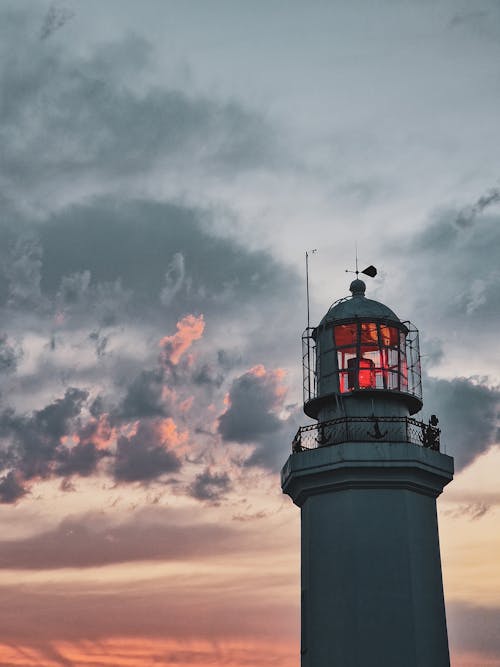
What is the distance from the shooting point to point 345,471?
26094 mm

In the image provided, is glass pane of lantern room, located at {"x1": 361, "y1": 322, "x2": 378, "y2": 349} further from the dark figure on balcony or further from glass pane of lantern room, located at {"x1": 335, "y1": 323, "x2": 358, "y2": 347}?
the dark figure on balcony

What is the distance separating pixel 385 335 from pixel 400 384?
1.69 meters

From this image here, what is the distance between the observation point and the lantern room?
27422 millimetres

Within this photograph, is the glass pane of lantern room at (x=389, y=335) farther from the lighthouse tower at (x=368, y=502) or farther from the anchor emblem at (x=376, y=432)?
the anchor emblem at (x=376, y=432)

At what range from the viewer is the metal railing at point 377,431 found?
87.9 feet

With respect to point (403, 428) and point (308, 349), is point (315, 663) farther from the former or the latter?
point (308, 349)

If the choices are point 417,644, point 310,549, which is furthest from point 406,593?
point 310,549

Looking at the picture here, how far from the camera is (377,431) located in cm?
2669

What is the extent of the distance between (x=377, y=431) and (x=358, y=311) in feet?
13.7

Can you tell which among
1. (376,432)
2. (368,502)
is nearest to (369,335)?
(376,432)

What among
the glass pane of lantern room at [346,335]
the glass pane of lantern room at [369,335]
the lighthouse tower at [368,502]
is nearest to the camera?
the lighthouse tower at [368,502]

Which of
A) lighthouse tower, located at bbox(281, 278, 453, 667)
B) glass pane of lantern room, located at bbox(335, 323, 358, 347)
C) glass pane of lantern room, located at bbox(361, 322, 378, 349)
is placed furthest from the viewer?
glass pane of lantern room, located at bbox(335, 323, 358, 347)

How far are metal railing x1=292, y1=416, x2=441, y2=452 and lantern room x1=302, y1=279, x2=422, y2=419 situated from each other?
438mm

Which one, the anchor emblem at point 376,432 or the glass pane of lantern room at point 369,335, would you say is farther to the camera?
the glass pane of lantern room at point 369,335
